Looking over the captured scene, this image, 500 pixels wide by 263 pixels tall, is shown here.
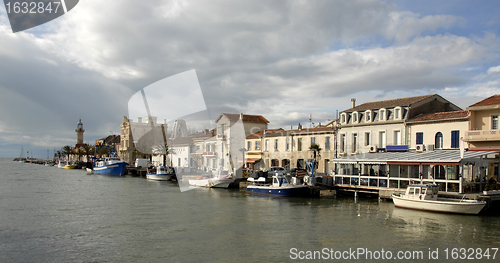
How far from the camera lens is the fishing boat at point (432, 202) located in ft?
80.3

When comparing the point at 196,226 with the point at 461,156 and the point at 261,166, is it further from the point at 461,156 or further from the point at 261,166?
the point at 261,166

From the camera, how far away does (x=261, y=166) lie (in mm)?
58375

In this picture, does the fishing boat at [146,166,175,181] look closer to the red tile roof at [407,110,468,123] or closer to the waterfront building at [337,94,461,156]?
the waterfront building at [337,94,461,156]

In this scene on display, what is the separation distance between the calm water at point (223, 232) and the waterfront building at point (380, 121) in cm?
1250

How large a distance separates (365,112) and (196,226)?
94.1ft

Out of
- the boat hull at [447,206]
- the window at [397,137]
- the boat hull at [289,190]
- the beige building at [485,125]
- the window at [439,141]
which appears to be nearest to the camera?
the boat hull at [447,206]

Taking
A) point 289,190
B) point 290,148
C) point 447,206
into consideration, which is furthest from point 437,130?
point 290,148

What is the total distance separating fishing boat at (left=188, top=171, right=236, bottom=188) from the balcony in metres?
27.0

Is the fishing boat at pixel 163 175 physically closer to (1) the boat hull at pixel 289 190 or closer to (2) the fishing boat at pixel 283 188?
(2) the fishing boat at pixel 283 188

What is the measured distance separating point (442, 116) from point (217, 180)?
27.1 meters

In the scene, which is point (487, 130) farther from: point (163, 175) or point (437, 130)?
point (163, 175)

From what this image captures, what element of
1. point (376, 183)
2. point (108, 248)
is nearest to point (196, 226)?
point (108, 248)

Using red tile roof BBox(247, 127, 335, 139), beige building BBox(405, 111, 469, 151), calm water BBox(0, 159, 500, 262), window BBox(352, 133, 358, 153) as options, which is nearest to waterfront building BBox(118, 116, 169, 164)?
red tile roof BBox(247, 127, 335, 139)

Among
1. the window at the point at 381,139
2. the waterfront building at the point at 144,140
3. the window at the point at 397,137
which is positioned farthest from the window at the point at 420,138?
the waterfront building at the point at 144,140
